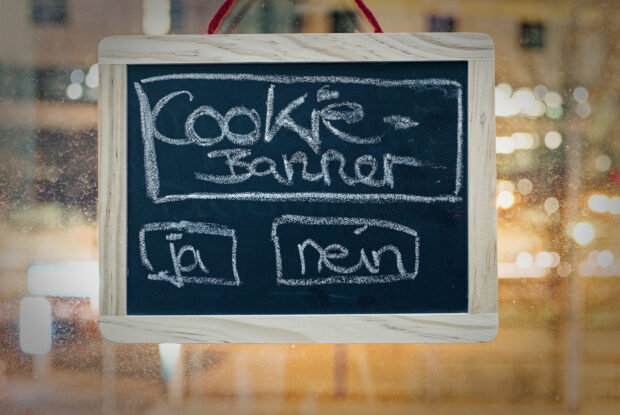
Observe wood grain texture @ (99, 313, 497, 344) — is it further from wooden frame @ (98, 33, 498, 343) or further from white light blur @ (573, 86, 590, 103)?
white light blur @ (573, 86, 590, 103)

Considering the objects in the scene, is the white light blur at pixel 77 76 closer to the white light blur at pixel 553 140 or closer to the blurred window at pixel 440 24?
the blurred window at pixel 440 24

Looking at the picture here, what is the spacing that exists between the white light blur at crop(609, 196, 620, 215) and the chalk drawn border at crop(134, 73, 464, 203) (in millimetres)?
501

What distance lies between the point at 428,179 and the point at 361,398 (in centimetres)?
64

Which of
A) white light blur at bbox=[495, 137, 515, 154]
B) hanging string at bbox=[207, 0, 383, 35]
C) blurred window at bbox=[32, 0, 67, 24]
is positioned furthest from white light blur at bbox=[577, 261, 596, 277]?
blurred window at bbox=[32, 0, 67, 24]

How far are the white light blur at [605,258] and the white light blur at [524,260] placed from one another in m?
0.19

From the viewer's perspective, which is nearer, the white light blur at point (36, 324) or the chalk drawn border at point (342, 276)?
the chalk drawn border at point (342, 276)

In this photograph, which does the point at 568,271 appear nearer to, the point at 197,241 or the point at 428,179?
the point at 428,179

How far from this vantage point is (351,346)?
57.4 inches

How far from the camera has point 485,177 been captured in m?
1.30

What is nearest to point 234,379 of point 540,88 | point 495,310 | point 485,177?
point 495,310

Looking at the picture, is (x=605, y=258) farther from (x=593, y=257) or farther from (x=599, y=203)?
(x=599, y=203)

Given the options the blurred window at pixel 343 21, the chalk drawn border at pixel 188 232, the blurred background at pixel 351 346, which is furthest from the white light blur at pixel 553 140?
the chalk drawn border at pixel 188 232

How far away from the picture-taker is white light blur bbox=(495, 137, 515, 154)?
1.47 metres

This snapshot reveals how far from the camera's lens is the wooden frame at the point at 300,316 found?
1.30 m
